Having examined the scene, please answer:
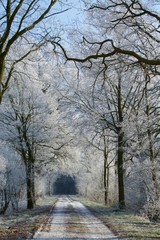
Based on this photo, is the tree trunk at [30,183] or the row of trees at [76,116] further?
the tree trunk at [30,183]

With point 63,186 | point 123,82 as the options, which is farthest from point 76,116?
point 63,186

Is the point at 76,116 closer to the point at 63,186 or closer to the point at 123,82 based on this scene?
the point at 123,82

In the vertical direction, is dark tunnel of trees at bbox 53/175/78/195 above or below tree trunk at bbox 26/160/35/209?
above

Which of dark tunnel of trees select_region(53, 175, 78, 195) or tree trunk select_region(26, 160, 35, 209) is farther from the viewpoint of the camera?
dark tunnel of trees select_region(53, 175, 78, 195)

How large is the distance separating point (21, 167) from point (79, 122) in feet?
27.5

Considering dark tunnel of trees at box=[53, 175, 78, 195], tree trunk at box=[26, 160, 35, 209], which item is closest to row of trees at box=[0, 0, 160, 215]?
tree trunk at box=[26, 160, 35, 209]

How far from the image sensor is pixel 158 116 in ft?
52.6

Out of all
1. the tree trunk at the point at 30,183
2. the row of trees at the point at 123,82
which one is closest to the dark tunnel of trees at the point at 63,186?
the tree trunk at the point at 30,183

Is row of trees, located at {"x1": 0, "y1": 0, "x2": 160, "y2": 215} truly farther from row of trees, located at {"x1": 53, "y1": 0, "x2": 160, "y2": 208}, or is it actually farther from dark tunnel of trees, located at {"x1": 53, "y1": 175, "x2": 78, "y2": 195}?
dark tunnel of trees, located at {"x1": 53, "y1": 175, "x2": 78, "y2": 195}

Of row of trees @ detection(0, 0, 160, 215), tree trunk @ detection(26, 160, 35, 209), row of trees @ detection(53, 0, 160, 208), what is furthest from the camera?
tree trunk @ detection(26, 160, 35, 209)

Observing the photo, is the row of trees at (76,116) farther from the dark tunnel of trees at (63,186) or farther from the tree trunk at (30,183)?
the dark tunnel of trees at (63,186)

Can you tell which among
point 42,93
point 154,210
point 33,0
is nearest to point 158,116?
point 154,210

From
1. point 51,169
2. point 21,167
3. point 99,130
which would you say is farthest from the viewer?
point 51,169

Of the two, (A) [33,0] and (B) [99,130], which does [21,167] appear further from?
(A) [33,0]
